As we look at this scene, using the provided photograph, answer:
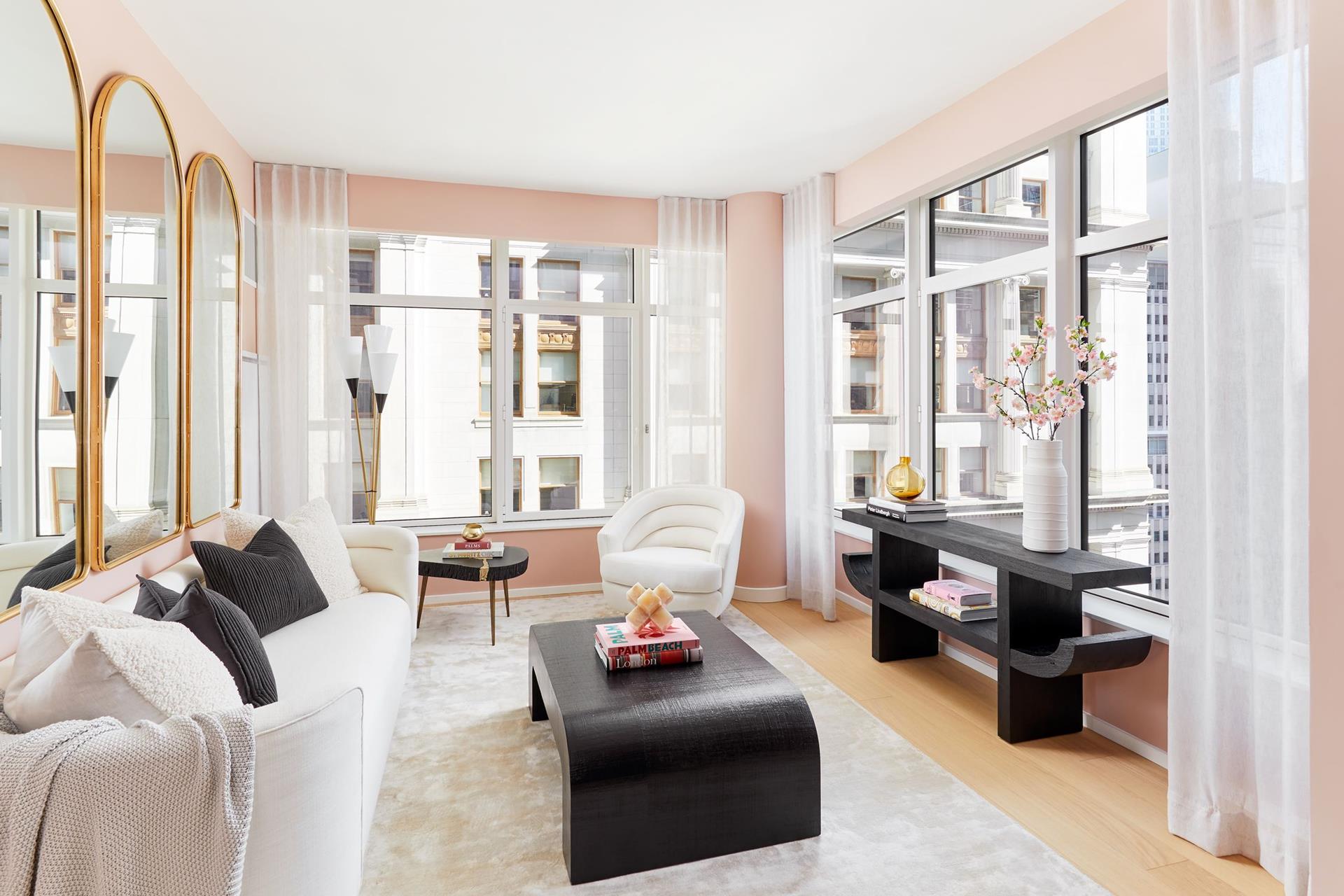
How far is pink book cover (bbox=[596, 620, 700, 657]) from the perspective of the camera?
2.40m

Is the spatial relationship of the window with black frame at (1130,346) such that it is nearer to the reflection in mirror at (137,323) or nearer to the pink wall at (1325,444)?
the pink wall at (1325,444)

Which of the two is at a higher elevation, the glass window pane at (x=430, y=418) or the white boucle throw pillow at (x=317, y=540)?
the glass window pane at (x=430, y=418)

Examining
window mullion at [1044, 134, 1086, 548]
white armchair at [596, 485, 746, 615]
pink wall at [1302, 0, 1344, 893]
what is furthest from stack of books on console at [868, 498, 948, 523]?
pink wall at [1302, 0, 1344, 893]

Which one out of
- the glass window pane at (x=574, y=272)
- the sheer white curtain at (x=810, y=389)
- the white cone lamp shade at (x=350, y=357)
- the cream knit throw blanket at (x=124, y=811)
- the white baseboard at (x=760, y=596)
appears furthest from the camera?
the glass window pane at (x=574, y=272)

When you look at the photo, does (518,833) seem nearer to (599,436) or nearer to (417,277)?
(599,436)

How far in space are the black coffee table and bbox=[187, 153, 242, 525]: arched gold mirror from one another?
1984 millimetres

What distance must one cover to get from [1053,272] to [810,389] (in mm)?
1714

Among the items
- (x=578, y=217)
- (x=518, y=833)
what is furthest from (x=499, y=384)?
(x=518, y=833)

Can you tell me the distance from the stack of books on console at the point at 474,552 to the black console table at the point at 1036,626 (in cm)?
203

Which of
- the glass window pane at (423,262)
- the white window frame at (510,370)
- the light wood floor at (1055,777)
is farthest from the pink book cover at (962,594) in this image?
the glass window pane at (423,262)

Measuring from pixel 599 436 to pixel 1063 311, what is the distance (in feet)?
10.1

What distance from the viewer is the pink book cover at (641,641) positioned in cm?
240

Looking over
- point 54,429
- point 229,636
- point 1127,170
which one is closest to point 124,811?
point 229,636

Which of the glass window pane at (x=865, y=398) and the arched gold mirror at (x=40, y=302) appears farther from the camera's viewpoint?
the glass window pane at (x=865, y=398)
